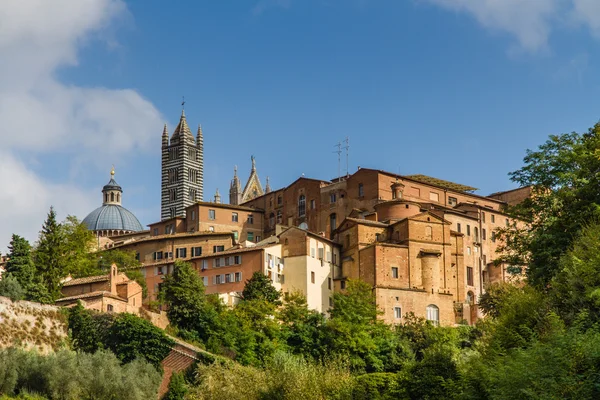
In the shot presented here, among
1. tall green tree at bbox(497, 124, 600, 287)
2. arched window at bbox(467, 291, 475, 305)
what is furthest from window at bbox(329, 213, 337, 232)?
tall green tree at bbox(497, 124, 600, 287)

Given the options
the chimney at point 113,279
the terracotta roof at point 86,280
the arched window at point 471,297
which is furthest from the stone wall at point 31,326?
the arched window at point 471,297

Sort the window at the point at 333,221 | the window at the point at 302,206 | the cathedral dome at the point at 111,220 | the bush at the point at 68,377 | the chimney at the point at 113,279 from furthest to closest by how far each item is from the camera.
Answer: the cathedral dome at the point at 111,220 < the window at the point at 302,206 < the window at the point at 333,221 < the chimney at the point at 113,279 < the bush at the point at 68,377

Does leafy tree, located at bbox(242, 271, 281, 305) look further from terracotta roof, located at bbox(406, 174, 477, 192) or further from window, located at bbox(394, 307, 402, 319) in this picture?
terracotta roof, located at bbox(406, 174, 477, 192)

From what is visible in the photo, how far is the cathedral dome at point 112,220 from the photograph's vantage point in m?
138

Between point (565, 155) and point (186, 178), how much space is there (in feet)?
330

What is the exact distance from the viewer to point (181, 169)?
144000 mm

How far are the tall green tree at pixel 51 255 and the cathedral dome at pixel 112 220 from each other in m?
55.9

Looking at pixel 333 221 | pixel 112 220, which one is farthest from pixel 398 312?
pixel 112 220

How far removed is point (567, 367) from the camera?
32.7m

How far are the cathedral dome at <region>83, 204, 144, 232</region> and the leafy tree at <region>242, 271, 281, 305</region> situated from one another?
6359 centimetres

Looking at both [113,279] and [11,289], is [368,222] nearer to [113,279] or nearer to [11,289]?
[113,279]

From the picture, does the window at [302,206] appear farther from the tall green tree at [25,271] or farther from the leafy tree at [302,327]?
the tall green tree at [25,271]

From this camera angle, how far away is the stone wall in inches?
2507

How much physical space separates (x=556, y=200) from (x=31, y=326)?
3295 cm
